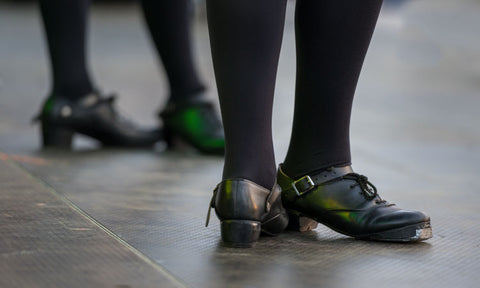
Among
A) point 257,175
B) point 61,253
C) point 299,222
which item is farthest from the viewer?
point 299,222

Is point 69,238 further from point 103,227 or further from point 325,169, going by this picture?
point 325,169

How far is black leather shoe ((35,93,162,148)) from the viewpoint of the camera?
1.93 meters

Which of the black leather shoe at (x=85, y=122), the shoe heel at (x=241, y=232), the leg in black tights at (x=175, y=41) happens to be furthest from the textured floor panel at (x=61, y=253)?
the leg in black tights at (x=175, y=41)

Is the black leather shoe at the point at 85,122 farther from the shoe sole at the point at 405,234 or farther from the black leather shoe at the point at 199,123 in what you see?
the shoe sole at the point at 405,234

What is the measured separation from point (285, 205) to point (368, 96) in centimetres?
245

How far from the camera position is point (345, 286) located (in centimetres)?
88

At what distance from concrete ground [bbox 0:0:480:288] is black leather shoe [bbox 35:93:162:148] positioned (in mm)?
61

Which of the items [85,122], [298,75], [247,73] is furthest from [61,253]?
[85,122]

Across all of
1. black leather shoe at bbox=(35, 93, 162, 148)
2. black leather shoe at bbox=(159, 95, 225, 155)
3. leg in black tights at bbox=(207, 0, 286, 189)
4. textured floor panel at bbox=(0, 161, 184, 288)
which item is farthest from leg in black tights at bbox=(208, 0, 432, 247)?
black leather shoe at bbox=(35, 93, 162, 148)

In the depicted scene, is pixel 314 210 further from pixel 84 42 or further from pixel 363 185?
pixel 84 42

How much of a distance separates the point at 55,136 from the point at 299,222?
99 cm

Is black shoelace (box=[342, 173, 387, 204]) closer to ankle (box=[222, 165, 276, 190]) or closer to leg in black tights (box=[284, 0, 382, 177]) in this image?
leg in black tights (box=[284, 0, 382, 177])

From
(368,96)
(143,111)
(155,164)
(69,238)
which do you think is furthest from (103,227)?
(368,96)

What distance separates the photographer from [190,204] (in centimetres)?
135
